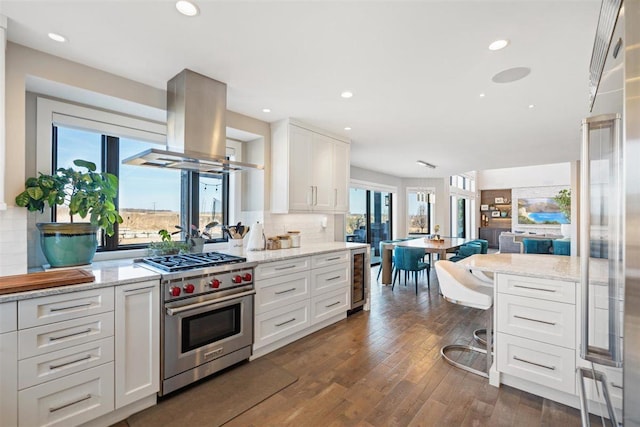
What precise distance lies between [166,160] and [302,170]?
160 cm

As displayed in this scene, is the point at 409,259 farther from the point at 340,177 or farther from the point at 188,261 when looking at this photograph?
the point at 188,261

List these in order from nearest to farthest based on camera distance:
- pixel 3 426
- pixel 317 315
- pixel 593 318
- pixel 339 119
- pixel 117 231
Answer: pixel 593 318 → pixel 3 426 → pixel 117 231 → pixel 317 315 → pixel 339 119

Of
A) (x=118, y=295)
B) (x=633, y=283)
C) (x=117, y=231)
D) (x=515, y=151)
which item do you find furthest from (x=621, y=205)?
(x=515, y=151)

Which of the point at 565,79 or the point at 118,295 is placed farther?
the point at 565,79

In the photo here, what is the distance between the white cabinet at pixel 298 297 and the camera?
8.96ft

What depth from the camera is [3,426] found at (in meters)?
1.50

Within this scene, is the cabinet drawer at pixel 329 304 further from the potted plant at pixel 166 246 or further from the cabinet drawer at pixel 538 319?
the cabinet drawer at pixel 538 319

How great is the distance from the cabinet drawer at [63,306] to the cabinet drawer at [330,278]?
1.90 m

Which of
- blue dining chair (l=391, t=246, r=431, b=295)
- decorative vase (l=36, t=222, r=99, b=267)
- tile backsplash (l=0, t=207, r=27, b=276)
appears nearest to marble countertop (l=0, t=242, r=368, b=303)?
decorative vase (l=36, t=222, r=99, b=267)

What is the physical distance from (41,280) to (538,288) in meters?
3.21

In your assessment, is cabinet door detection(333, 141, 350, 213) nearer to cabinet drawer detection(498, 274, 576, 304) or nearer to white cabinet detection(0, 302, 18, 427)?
cabinet drawer detection(498, 274, 576, 304)

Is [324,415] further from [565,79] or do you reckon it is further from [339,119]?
[565,79]

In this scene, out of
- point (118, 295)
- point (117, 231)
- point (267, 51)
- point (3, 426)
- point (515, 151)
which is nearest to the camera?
point (3, 426)

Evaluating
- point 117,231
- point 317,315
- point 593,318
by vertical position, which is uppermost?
point 117,231
